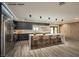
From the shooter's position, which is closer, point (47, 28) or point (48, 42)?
point (48, 42)

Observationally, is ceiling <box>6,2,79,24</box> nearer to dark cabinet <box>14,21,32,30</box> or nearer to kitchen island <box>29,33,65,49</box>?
kitchen island <box>29,33,65,49</box>

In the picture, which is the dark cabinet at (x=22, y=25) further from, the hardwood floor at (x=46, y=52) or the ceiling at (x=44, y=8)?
the hardwood floor at (x=46, y=52)

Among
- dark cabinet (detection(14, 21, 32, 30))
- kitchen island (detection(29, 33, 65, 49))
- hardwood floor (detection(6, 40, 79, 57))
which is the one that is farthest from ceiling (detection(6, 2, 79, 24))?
dark cabinet (detection(14, 21, 32, 30))

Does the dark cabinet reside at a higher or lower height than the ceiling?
lower

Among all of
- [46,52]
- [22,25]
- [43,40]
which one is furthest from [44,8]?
[22,25]

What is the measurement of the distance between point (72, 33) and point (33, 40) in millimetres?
7924

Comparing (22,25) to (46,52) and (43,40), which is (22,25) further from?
(46,52)

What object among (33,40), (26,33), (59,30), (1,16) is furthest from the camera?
(59,30)

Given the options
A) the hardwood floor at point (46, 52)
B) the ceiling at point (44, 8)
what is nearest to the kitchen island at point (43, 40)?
the hardwood floor at point (46, 52)

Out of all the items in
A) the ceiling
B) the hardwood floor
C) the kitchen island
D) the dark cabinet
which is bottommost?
the hardwood floor

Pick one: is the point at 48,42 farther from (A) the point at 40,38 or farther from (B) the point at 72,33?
(B) the point at 72,33

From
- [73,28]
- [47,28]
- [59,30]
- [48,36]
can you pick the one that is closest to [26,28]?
[47,28]

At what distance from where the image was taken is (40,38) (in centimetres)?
797

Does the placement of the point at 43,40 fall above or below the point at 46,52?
above
